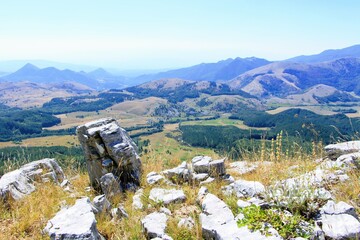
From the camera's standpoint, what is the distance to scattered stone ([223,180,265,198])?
8352mm

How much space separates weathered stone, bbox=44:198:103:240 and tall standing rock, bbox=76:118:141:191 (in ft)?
12.8

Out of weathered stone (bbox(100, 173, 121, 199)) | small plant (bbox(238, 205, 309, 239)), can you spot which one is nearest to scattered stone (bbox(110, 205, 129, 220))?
weathered stone (bbox(100, 173, 121, 199))

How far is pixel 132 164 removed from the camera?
11.3 m

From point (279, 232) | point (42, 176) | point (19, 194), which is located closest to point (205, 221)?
point (279, 232)

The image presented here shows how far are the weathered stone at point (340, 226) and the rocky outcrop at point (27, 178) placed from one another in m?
8.57

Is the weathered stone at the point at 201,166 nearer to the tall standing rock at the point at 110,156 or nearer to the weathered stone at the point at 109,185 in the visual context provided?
the tall standing rock at the point at 110,156

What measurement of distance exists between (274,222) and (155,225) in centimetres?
267

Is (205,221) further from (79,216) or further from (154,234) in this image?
(79,216)

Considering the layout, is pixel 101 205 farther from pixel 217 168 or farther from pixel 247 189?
pixel 217 168

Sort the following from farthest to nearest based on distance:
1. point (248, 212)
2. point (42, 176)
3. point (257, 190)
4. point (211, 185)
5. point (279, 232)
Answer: point (42, 176) → point (211, 185) → point (257, 190) → point (248, 212) → point (279, 232)

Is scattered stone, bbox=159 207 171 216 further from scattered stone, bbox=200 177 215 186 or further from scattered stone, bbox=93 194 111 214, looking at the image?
scattered stone, bbox=200 177 215 186

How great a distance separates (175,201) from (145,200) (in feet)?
3.07

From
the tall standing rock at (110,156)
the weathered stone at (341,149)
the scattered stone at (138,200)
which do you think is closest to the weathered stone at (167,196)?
the scattered stone at (138,200)

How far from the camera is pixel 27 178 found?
10461 mm
